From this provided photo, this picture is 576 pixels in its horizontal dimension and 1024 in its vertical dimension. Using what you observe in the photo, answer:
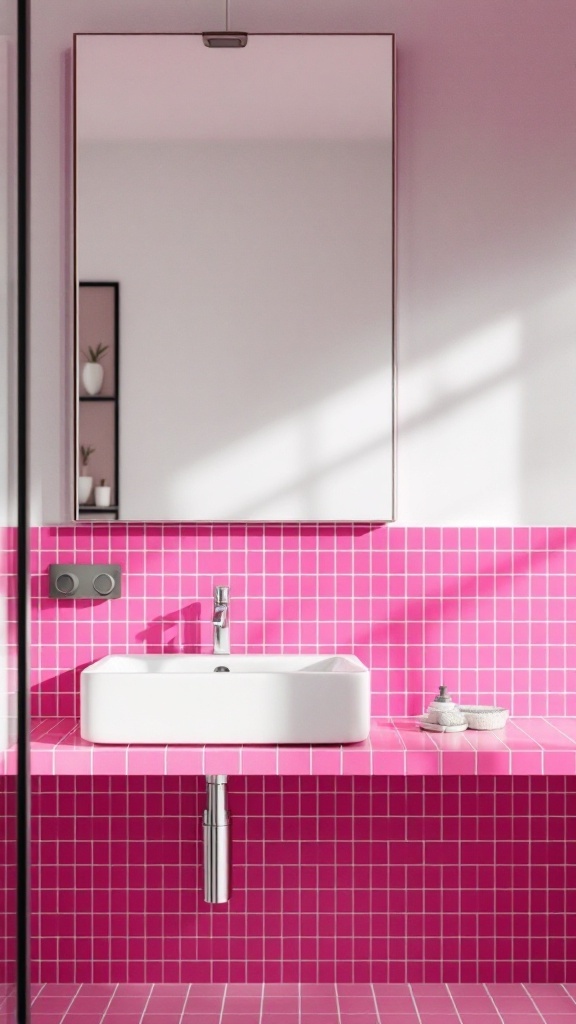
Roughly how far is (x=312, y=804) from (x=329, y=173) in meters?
1.63

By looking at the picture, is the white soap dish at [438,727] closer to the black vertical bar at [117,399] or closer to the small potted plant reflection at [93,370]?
the black vertical bar at [117,399]

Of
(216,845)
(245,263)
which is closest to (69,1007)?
(216,845)

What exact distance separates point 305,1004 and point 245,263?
1.86 m

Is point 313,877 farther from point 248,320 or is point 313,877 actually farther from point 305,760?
point 248,320

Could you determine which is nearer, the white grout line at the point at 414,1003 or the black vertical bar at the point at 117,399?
the white grout line at the point at 414,1003

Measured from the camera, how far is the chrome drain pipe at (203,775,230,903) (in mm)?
2225

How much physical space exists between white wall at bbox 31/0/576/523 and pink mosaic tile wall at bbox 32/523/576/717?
0.48ft

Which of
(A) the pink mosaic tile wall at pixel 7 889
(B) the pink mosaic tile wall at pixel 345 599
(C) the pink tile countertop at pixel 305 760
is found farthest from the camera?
(B) the pink mosaic tile wall at pixel 345 599

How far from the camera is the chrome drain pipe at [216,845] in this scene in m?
2.22

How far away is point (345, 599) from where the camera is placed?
2416mm

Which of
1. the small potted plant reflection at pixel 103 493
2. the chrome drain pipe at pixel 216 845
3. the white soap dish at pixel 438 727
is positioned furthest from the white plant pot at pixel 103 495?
the white soap dish at pixel 438 727

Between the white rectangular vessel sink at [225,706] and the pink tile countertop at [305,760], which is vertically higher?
the white rectangular vessel sink at [225,706]

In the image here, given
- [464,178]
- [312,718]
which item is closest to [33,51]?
[464,178]

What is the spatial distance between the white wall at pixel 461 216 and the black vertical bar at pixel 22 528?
1.48 m
